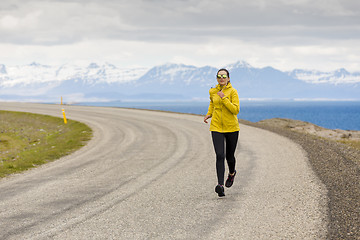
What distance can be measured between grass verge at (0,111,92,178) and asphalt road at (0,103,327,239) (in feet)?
3.73

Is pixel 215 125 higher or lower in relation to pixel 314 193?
higher

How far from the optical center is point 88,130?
866 inches

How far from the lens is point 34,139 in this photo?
78.8 feet

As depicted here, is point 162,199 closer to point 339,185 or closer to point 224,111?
point 224,111

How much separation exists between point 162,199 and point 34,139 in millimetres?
18723

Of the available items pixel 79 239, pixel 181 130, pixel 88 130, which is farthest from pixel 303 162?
pixel 88 130

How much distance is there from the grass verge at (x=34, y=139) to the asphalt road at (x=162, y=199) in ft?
3.73

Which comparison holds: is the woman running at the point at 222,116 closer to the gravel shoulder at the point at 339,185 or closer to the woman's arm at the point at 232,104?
the woman's arm at the point at 232,104

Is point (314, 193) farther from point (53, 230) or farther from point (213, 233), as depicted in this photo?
point (53, 230)

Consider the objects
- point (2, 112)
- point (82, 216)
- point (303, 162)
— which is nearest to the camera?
point (82, 216)

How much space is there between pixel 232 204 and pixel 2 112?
1463 inches

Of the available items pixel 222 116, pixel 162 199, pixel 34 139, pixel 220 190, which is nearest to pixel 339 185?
pixel 220 190

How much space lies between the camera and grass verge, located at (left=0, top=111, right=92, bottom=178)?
13377 millimetres

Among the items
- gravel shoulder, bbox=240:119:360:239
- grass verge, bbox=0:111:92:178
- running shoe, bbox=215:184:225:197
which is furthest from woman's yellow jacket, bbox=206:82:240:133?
grass verge, bbox=0:111:92:178
